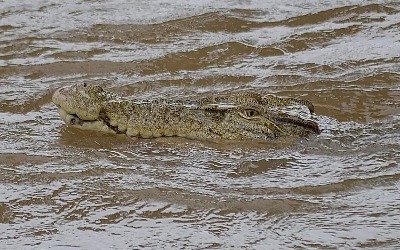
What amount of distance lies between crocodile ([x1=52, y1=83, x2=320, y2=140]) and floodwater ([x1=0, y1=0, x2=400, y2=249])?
0.34 ft

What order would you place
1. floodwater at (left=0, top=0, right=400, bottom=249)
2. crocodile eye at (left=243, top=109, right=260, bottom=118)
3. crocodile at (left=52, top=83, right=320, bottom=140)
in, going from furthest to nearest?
crocodile eye at (left=243, top=109, right=260, bottom=118)
crocodile at (left=52, top=83, right=320, bottom=140)
floodwater at (left=0, top=0, right=400, bottom=249)

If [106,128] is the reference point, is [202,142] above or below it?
below

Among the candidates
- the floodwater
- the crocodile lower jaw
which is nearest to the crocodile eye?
the floodwater

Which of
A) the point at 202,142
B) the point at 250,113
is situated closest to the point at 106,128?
the point at 202,142

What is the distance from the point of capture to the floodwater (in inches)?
198

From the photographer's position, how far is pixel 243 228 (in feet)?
16.4

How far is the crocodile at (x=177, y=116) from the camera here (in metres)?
6.43

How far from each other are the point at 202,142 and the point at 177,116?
0.91 ft

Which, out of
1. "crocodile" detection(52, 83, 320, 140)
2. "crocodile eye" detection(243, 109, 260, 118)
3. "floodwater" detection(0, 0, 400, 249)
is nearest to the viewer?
"floodwater" detection(0, 0, 400, 249)

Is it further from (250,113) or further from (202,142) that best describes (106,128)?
(250,113)

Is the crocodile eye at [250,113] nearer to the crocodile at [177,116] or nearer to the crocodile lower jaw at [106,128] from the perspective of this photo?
the crocodile at [177,116]

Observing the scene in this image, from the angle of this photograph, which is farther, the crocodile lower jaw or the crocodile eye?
the crocodile eye

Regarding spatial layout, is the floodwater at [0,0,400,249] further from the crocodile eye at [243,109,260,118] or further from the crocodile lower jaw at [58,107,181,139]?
the crocodile eye at [243,109,260,118]

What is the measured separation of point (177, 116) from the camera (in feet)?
21.4
